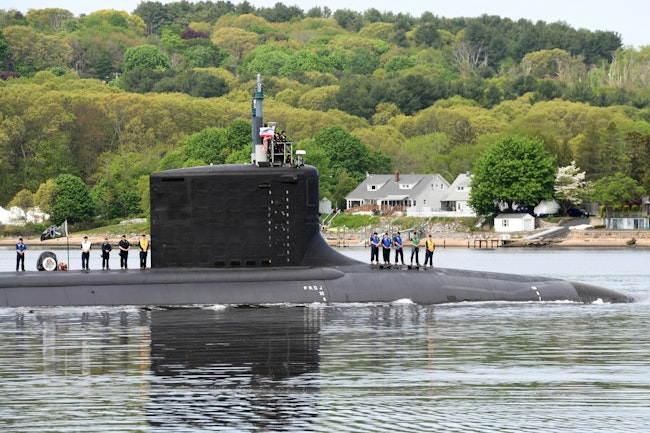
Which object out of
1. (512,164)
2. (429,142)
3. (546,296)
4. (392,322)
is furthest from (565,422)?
(429,142)

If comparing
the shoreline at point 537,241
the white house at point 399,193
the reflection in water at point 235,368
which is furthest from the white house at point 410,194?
the reflection in water at point 235,368

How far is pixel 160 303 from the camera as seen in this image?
1348 inches

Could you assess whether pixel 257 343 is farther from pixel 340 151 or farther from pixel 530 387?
pixel 340 151

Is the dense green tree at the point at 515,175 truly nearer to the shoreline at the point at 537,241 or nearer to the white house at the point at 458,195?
the shoreline at the point at 537,241

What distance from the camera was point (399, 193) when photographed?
136 m

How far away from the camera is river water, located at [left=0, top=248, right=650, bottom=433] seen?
19328 mm

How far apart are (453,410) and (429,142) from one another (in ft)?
474

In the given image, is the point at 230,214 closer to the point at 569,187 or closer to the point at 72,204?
the point at 569,187

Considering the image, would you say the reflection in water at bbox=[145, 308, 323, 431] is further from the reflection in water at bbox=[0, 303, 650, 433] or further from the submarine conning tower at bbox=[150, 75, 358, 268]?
the submarine conning tower at bbox=[150, 75, 358, 268]

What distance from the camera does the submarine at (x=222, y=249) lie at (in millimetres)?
34406

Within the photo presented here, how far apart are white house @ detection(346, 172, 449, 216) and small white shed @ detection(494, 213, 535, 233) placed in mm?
16438

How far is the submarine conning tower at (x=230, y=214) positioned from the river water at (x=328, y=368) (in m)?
1.52

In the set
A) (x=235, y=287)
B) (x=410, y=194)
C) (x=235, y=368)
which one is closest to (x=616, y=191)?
(x=410, y=194)

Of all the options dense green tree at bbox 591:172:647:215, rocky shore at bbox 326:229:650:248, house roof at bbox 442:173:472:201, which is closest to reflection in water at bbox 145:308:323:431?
rocky shore at bbox 326:229:650:248
